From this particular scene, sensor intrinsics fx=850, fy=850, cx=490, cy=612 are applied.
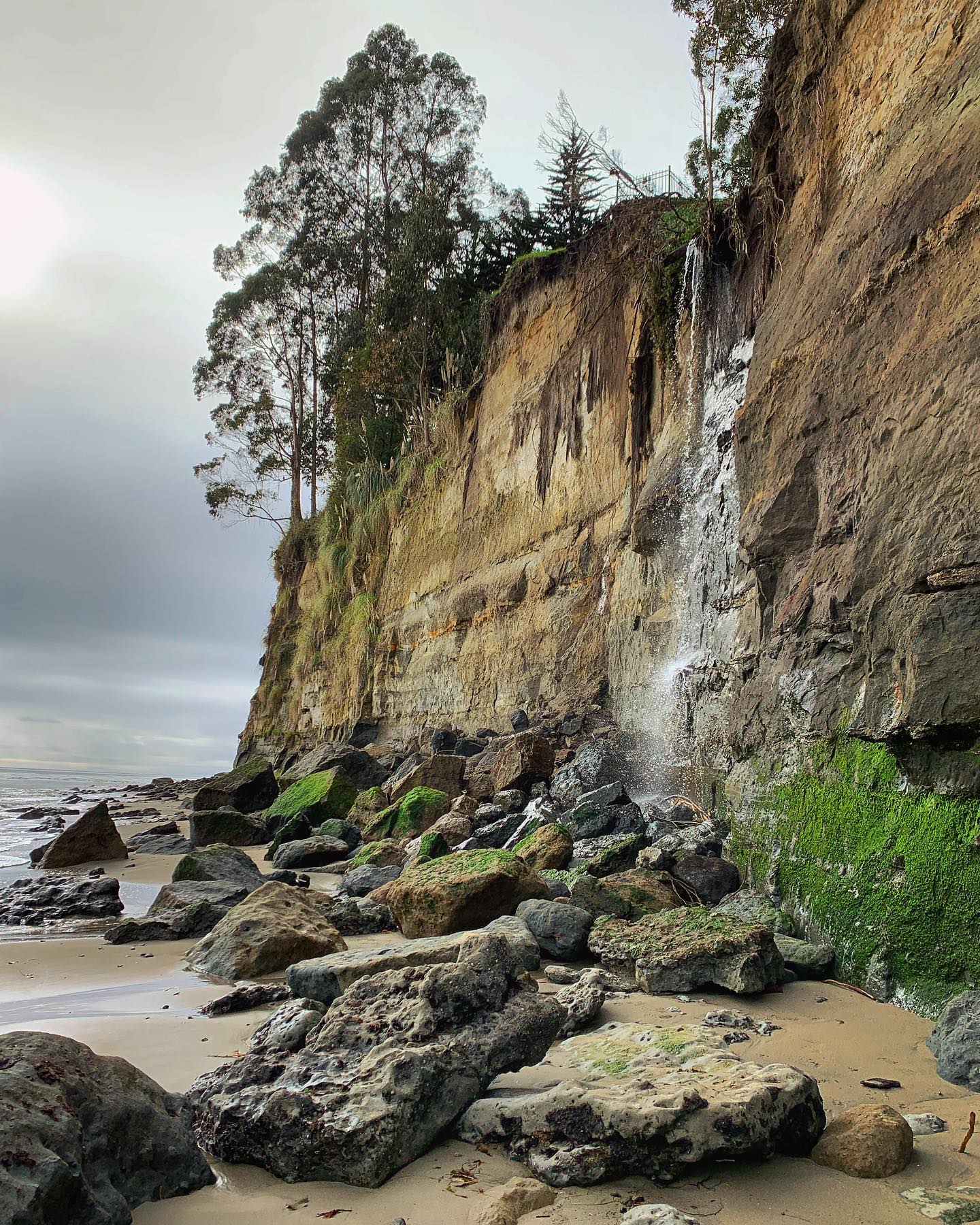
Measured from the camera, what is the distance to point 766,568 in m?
6.03

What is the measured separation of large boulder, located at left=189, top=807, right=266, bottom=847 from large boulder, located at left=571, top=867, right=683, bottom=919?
7.05 m

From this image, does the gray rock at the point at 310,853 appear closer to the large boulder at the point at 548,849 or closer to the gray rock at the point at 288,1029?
the large boulder at the point at 548,849

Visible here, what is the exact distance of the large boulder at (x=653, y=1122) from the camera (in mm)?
2119

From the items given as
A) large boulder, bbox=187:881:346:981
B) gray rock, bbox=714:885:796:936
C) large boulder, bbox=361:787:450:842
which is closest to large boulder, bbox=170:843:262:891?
large boulder, bbox=187:881:346:981

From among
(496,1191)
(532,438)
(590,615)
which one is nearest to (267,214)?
(532,438)

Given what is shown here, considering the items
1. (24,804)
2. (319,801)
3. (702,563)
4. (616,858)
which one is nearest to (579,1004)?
(616,858)

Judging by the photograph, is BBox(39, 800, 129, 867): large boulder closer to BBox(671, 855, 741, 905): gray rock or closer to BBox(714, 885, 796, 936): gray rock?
BBox(671, 855, 741, 905): gray rock

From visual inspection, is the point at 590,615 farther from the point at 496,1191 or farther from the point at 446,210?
the point at 446,210

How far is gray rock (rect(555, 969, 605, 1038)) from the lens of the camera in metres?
3.32

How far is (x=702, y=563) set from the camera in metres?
8.59

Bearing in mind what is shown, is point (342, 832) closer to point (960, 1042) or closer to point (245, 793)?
point (245, 793)

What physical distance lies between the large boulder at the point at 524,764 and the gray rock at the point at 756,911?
12.9 ft

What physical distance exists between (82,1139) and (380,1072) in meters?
0.78

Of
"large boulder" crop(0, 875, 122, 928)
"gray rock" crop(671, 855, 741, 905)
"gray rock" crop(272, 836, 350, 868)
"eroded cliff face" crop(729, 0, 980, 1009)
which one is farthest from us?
"gray rock" crop(272, 836, 350, 868)
